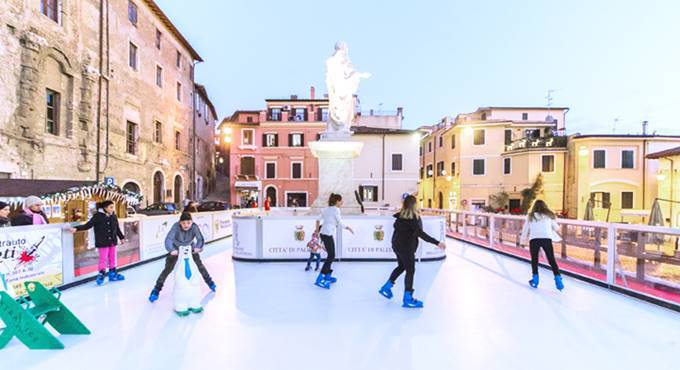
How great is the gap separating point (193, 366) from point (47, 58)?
59.6 feet

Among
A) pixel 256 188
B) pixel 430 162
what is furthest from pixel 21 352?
pixel 430 162

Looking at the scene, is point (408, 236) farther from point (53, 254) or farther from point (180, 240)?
point (53, 254)

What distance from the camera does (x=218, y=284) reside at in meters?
6.06

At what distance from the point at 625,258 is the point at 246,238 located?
300 inches

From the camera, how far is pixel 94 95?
17.5m

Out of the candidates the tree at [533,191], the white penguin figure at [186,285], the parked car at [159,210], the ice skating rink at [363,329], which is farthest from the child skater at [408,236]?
the tree at [533,191]

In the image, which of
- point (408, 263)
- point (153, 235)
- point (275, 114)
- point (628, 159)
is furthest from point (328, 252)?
point (628, 159)

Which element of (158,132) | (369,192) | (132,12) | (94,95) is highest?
(132,12)

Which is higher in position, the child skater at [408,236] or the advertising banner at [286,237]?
Result: the child skater at [408,236]

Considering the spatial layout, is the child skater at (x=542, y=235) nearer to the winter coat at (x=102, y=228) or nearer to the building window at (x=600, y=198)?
the winter coat at (x=102, y=228)

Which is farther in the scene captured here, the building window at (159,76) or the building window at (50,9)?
the building window at (159,76)

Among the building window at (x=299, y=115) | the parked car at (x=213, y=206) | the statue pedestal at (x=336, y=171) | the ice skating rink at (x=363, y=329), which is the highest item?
the building window at (x=299, y=115)

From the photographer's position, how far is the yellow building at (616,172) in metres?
25.4

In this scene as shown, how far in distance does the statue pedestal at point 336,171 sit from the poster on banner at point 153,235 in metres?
4.11
